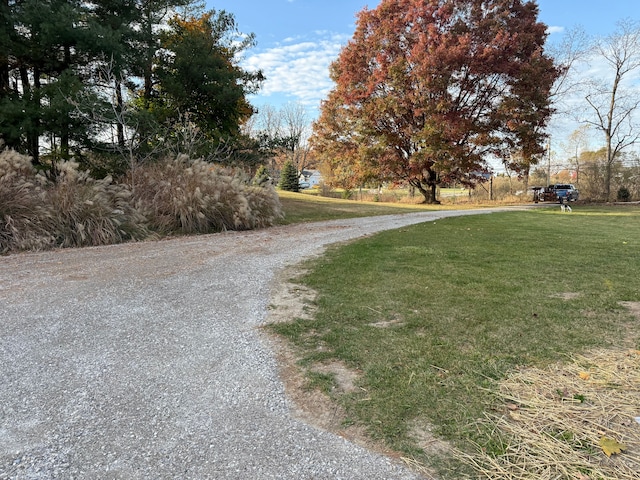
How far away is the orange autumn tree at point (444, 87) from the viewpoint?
57.0 ft

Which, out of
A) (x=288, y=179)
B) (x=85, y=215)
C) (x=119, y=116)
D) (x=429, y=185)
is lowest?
(x=85, y=215)

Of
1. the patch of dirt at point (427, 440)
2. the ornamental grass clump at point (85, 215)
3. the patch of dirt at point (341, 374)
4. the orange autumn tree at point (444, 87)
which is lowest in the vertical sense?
the patch of dirt at point (427, 440)

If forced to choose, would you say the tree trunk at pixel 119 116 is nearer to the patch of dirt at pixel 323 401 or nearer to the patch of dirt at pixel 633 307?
the patch of dirt at pixel 323 401

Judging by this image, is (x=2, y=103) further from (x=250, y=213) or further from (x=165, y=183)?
(x=250, y=213)

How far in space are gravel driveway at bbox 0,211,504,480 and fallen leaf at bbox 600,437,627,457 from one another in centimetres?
84

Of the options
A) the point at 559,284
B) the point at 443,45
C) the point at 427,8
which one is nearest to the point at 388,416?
the point at 559,284

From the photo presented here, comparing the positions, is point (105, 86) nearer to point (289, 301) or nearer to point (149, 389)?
point (289, 301)

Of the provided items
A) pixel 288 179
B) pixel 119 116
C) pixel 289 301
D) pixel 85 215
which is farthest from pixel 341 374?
pixel 288 179

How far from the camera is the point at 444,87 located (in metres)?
17.6

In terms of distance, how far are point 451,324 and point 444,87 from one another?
1719 cm

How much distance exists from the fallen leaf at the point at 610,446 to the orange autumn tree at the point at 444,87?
17211mm

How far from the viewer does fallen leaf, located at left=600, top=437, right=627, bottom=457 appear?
5.09ft

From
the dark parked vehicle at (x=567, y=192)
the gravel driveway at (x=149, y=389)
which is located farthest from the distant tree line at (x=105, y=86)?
the dark parked vehicle at (x=567, y=192)

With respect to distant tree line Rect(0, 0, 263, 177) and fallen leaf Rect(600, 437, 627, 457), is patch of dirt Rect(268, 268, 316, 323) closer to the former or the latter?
fallen leaf Rect(600, 437, 627, 457)
